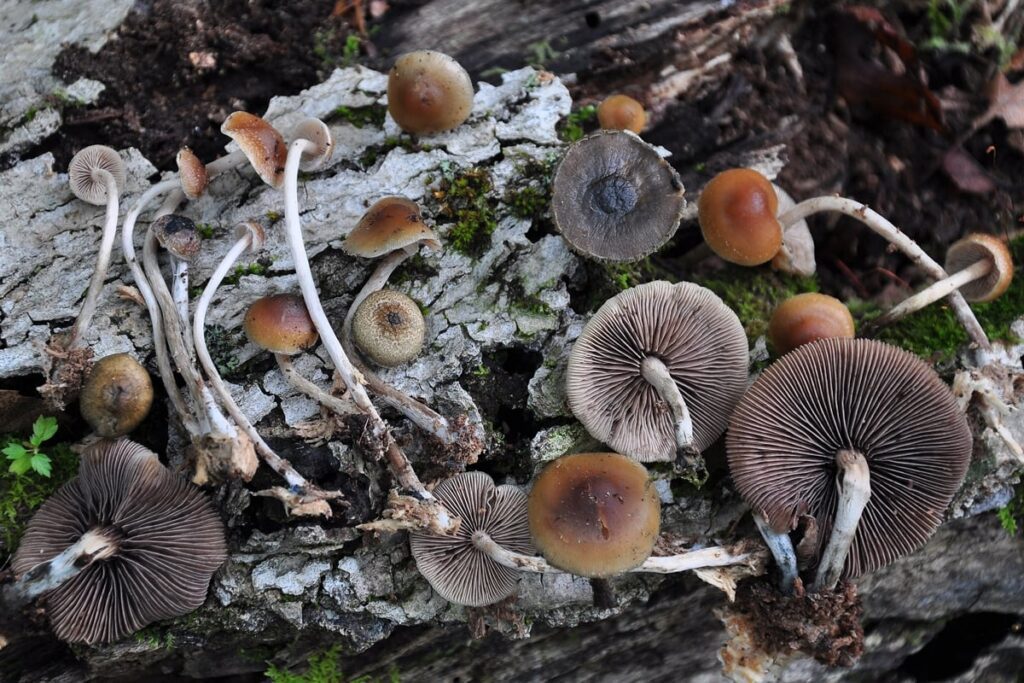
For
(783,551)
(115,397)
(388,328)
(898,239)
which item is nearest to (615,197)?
(388,328)

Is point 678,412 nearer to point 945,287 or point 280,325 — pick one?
point 945,287

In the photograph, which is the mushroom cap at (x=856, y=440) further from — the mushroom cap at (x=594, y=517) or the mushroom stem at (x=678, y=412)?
the mushroom cap at (x=594, y=517)

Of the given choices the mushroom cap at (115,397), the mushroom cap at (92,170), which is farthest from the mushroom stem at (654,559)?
the mushroom cap at (92,170)

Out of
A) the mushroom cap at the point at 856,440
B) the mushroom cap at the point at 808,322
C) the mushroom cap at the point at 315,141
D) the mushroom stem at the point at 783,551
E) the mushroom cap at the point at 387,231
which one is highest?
the mushroom cap at the point at 315,141

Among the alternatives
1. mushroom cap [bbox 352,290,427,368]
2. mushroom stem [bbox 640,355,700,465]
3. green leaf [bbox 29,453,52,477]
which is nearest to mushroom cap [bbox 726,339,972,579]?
mushroom stem [bbox 640,355,700,465]

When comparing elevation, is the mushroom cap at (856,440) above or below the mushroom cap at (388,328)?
below

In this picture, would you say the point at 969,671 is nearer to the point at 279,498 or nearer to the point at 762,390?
the point at 762,390

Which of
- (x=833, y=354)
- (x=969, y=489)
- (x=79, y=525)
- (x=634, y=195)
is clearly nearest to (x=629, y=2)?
(x=634, y=195)
